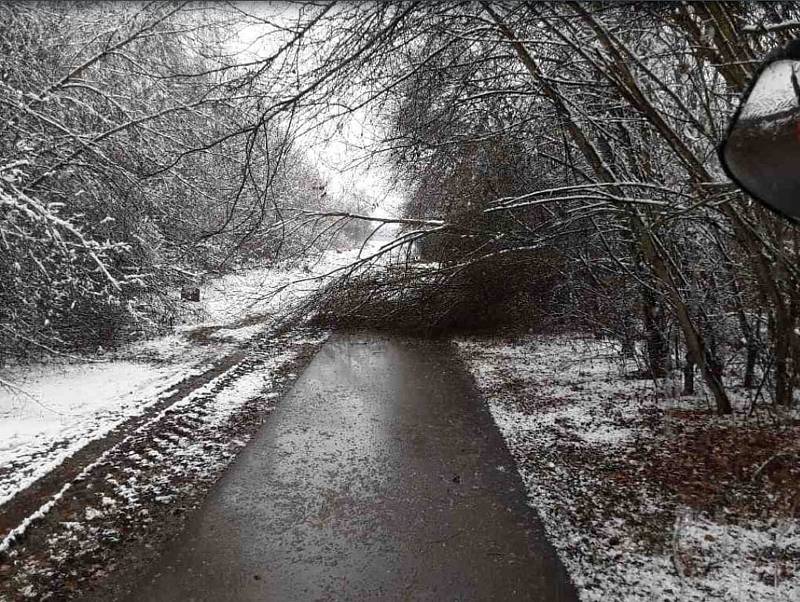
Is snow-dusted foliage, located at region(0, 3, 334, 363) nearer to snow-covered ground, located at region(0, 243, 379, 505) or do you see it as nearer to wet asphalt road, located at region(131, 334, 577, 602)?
snow-covered ground, located at region(0, 243, 379, 505)

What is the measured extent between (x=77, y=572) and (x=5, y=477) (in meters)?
2.14

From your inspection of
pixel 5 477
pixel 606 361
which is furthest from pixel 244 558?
pixel 606 361

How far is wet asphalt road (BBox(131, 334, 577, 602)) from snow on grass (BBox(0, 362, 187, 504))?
196 cm

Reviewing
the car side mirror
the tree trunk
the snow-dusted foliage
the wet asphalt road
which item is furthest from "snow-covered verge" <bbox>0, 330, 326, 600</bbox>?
the tree trunk

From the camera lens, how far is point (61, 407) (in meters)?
7.01

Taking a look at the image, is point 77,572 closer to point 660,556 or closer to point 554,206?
point 660,556

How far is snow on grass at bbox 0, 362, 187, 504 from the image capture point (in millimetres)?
5281

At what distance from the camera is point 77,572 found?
347cm

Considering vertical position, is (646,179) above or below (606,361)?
above

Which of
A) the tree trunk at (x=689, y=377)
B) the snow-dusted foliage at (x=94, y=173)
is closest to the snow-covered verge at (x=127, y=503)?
the snow-dusted foliage at (x=94, y=173)

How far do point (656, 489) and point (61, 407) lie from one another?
24.3 ft

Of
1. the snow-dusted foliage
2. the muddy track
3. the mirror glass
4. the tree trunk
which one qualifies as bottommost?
the muddy track

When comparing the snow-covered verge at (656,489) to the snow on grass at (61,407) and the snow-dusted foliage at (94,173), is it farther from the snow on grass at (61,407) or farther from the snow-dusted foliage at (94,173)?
the snow on grass at (61,407)

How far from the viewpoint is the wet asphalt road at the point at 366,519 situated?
337 centimetres
